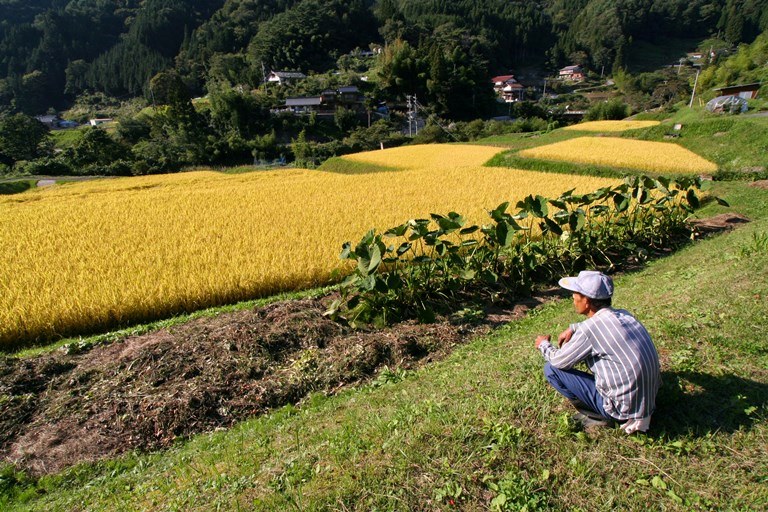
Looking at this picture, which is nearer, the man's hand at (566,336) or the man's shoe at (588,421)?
the man's shoe at (588,421)

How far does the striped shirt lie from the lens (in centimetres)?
262

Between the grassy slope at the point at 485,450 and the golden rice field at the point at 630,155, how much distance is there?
44.3 feet

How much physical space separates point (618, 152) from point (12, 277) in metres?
21.5

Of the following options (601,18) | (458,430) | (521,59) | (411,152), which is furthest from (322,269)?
(601,18)

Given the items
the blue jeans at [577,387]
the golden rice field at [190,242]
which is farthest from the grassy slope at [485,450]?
the golden rice field at [190,242]

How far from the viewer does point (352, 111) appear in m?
55.3

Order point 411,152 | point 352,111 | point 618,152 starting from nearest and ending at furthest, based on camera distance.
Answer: point 618,152 < point 411,152 < point 352,111

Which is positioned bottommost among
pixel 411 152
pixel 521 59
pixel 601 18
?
pixel 411 152

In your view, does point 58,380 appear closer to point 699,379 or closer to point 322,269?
point 322,269

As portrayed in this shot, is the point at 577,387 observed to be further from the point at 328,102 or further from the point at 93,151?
the point at 328,102

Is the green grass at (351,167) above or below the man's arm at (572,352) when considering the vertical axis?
below

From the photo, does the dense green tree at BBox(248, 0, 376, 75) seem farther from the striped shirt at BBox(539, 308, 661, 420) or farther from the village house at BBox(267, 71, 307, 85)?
the striped shirt at BBox(539, 308, 661, 420)

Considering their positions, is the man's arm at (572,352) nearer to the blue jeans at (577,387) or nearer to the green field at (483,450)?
the blue jeans at (577,387)

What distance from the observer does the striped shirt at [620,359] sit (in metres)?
2.62
